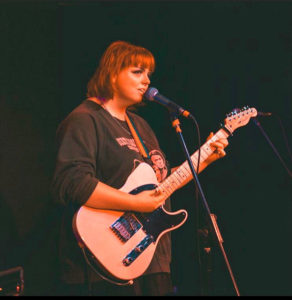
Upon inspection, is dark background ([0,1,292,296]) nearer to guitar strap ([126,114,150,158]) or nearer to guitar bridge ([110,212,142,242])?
guitar strap ([126,114,150,158])

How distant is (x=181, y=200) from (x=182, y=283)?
22.9 inches

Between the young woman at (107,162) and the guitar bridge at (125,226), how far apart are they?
5cm

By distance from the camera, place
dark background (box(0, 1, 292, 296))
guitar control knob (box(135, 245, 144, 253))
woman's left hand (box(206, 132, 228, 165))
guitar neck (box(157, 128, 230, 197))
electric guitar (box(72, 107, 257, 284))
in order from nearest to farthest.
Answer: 1. electric guitar (box(72, 107, 257, 284))
2. guitar control knob (box(135, 245, 144, 253))
3. guitar neck (box(157, 128, 230, 197))
4. woman's left hand (box(206, 132, 228, 165))
5. dark background (box(0, 1, 292, 296))

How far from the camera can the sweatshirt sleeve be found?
1514 millimetres

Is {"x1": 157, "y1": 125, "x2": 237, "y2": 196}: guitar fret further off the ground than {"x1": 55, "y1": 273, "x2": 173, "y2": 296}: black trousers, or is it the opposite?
{"x1": 157, "y1": 125, "x2": 237, "y2": 196}: guitar fret

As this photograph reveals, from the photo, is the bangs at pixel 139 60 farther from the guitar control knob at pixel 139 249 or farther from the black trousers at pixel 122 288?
the black trousers at pixel 122 288

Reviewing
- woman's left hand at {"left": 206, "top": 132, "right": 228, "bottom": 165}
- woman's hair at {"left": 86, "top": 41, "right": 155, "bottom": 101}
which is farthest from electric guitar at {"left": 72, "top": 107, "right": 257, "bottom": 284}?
woman's hair at {"left": 86, "top": 41, "right": 155, "bottom": 101}

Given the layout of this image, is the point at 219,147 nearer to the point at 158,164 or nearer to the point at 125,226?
the point at 158,164

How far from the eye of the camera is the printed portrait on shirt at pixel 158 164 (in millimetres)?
1863

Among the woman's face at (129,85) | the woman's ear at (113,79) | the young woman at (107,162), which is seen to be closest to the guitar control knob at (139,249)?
the young woman at (107,162)

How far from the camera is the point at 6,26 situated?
1.95 meters

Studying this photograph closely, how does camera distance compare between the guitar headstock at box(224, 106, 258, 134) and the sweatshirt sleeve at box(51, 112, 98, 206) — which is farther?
the guitar headstock at box(224, 106, 258, 134)

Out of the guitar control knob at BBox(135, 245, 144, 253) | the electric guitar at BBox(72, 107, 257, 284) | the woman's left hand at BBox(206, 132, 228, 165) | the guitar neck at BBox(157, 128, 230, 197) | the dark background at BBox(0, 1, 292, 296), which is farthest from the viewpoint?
the dark background at BBox(0, 1, 292, 296)

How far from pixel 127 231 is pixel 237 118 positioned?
3.08 ft
